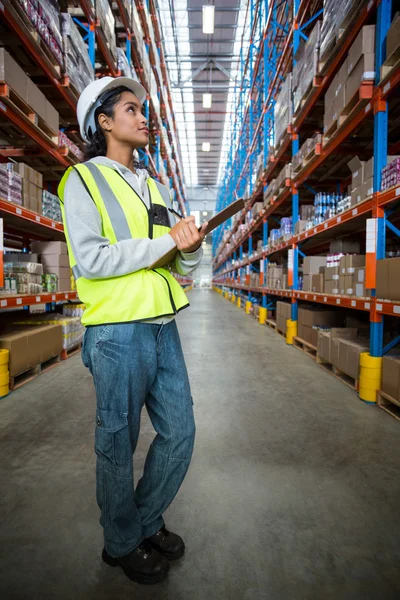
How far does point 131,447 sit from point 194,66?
20.4m

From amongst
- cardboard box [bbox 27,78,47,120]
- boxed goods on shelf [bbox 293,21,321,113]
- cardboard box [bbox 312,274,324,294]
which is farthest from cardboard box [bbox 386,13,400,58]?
cardboard box [bbox 27,78,47,120]

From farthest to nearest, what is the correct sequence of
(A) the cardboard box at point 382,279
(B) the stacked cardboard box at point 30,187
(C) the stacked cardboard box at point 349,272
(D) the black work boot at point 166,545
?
(B) the stacked cardboard box at point 30,187, (C) the stacked cardboard box at point 349,272, (A) the cardboard box at point 382,279, (D) the black work boot at point 166,545

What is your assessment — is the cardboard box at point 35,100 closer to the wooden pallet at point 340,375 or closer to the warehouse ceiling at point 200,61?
the wooden pallet at point 340,375

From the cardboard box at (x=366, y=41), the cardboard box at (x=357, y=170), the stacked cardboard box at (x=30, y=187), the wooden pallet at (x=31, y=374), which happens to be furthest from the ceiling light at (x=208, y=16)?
the wooden pallet at (x=31, y=374)

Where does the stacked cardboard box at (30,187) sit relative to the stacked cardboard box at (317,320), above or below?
above

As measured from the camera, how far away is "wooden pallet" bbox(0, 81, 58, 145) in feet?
10.6

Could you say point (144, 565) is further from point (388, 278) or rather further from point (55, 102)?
point (55, 102)

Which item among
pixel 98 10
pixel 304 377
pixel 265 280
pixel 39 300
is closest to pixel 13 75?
pixel 39 300

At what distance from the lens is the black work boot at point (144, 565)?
1292mm

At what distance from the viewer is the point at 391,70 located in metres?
2.97

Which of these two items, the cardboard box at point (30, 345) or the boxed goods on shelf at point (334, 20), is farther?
the boxed goods on shelf at point (334, 20)

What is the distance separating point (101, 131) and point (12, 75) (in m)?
2.85

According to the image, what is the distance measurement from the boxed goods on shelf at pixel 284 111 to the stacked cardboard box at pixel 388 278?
3874 millimetres

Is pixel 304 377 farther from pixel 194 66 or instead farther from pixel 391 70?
pixel 194 66
